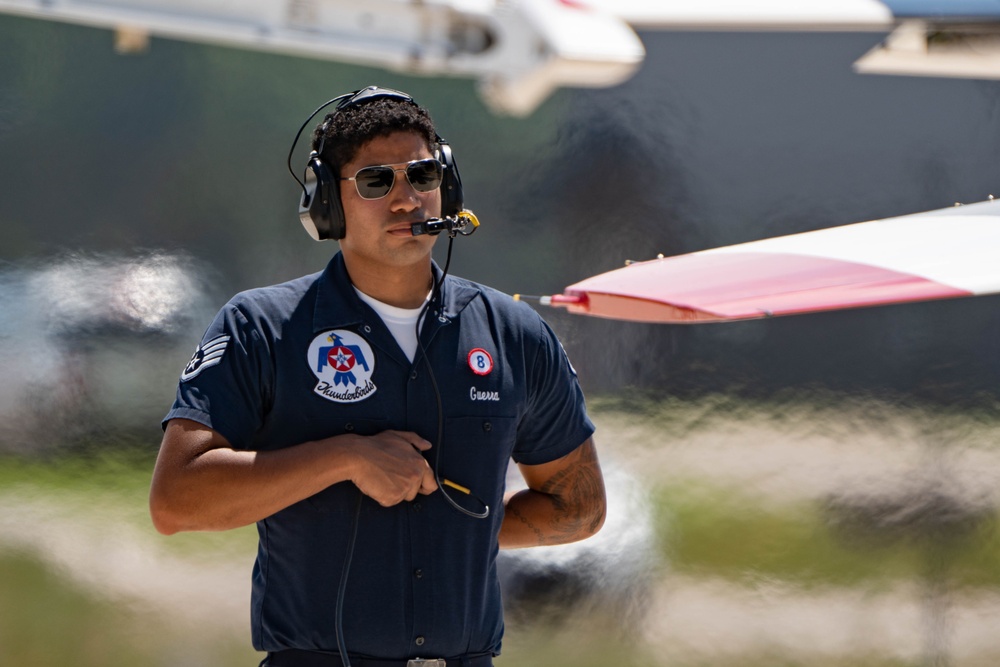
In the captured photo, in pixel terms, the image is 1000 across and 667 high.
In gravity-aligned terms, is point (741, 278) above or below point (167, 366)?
above

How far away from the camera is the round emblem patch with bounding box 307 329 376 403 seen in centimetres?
126

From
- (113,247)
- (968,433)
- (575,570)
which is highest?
(113,247)

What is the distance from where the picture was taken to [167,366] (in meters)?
2.74

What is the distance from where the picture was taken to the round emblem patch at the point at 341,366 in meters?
1.26

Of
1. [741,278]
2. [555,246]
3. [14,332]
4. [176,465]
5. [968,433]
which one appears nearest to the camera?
[176,465]

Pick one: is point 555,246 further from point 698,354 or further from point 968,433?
point 968,433

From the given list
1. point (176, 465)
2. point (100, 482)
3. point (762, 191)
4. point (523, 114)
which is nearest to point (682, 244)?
point (762, 191)

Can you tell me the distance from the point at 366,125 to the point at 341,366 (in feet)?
1.03

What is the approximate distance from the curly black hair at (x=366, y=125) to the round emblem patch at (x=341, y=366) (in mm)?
243

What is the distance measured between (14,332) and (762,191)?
199 centimetres

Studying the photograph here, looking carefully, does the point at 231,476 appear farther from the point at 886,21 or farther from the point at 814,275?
the point at 886,21

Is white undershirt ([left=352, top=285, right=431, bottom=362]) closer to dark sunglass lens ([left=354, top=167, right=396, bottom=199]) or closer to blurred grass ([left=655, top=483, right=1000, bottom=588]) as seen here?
dark sunglass lens ([left=354, top=167, right=396, bottom=199])

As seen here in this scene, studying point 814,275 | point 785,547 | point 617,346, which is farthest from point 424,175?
point 785,547

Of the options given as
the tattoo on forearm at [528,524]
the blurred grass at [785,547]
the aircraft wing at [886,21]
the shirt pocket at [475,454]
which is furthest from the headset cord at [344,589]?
the blurred grass at [785,547]
